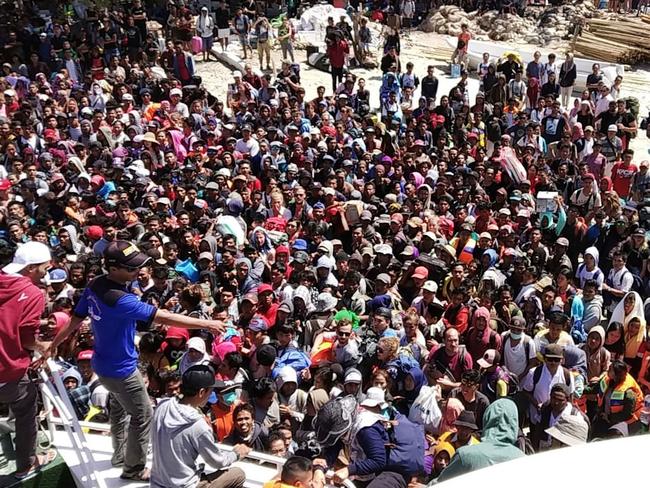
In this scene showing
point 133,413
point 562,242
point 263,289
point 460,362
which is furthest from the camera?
point 562,242

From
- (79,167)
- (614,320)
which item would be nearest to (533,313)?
(614,320)

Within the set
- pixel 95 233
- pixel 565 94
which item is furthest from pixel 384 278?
pixel 565 94

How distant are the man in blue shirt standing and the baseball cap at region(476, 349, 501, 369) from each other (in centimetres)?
366

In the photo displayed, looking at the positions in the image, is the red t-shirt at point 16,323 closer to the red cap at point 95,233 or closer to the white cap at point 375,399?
the white cap at point 375,399

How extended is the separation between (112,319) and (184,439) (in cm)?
86

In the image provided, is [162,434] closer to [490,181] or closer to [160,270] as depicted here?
[160,270]

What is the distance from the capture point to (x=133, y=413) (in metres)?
4.48

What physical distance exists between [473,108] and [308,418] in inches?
424

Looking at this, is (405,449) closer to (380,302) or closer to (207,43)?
(380,302)

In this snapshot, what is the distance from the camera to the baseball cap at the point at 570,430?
19.2ft

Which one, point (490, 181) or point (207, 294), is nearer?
point (207, 294)

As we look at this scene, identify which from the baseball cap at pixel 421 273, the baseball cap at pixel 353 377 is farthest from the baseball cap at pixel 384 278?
the baseball cap at pixel 353 377

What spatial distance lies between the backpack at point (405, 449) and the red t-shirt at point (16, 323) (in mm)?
2692

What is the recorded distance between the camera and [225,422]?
588 centimetres
